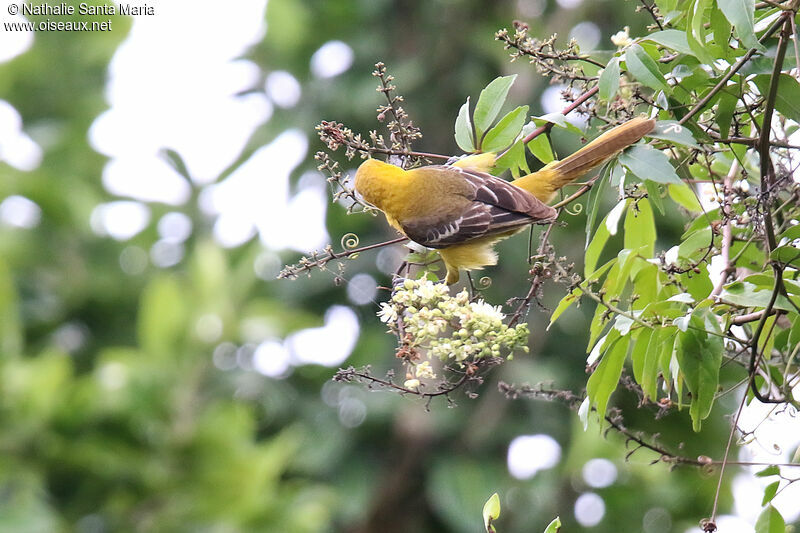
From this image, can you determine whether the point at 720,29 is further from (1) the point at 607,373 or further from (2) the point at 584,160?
(1) the point at 607,373

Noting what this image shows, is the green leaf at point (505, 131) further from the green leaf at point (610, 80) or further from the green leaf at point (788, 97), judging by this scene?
the green leaf at point (788, 97)

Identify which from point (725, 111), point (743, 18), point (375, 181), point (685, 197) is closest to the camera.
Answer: point (743, 18)

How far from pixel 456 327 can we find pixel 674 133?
0.63 metres

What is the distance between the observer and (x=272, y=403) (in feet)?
28.7

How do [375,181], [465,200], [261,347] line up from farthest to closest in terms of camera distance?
1. [261,347]
2. [375,181]
3. [465,200]

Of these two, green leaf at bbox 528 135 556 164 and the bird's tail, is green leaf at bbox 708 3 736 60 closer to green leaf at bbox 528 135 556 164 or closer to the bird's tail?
the bird's tail

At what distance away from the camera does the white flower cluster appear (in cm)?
187

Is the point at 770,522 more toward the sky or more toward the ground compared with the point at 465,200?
more toward the ground

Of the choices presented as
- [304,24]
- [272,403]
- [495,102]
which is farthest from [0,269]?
[495,102]

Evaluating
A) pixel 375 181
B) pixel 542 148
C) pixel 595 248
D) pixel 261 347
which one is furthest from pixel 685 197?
pixel 261 347

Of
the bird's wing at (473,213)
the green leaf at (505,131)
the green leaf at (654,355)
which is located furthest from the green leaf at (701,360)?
the bird's wing at (473,213)

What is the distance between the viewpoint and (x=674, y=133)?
1.78 m

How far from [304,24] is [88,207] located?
311 cm

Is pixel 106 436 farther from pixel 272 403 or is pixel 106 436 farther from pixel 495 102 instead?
pixel 495 102
